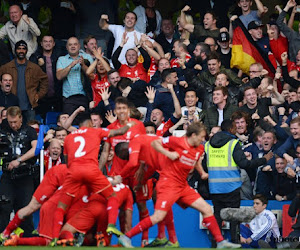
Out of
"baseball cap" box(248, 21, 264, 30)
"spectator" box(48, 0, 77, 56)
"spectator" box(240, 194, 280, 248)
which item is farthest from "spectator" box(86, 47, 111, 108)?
"spectator" box(240, 194, 280, 248)

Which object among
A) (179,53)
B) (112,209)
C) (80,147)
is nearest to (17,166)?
(80,147)

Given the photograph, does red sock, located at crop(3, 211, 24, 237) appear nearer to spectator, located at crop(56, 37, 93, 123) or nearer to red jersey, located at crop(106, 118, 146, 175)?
red jersey, located at crop(106, 118, 146, 175)

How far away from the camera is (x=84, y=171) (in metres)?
15.3

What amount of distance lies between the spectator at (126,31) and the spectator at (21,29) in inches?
53.0

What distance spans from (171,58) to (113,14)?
2.17m

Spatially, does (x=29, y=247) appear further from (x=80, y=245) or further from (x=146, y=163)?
(x=146, y=163)

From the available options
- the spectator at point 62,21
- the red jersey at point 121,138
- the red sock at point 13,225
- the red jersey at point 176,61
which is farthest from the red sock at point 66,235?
the spectator at point 62,21

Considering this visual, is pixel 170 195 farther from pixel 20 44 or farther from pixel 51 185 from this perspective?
pixel 20 44

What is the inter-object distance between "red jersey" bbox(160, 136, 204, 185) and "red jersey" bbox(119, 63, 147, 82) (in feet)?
18.2

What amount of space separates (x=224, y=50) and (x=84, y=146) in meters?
6.24

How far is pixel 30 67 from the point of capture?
20.5m

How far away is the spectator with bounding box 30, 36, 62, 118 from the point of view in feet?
69.0

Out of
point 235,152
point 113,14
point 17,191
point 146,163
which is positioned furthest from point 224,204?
point 113,14

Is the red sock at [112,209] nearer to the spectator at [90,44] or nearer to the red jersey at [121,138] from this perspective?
the red jersey at [121,138]
